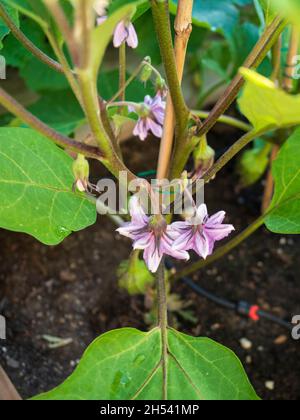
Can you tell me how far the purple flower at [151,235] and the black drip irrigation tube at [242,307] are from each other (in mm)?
490

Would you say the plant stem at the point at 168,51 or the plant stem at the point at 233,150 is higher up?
the plant stem at the point at 168,51

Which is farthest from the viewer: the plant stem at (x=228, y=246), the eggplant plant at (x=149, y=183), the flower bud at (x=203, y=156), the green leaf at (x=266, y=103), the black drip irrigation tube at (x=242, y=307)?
the black drip irrigation tube at (x=242, y=307)

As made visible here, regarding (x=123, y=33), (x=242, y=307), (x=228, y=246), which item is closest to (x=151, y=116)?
(x=123, y=33)

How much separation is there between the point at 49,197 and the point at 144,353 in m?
0.21

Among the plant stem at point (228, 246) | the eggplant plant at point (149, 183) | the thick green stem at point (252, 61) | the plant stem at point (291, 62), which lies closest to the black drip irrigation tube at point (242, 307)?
the plant stem at point (228, 246)

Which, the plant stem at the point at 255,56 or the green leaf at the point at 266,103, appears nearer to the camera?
the green leaf at the point at 266,103

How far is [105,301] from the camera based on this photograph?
1.11 meters

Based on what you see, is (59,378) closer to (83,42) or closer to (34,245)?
(34,245)

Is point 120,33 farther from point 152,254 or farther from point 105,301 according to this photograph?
point 105,301

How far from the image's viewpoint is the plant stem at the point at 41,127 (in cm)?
54

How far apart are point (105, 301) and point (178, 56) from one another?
0.52m

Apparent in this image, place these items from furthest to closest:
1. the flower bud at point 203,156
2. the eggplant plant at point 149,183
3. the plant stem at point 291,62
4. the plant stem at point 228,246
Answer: the plant stem at point 291,62 < the plant stem at point 228,246 < the flower bud at point 203,156 < the eggplant plant at point 149,183

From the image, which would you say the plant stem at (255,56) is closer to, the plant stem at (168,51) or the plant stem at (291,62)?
the plant stem at (168,51)

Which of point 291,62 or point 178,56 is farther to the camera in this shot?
point 291,62
